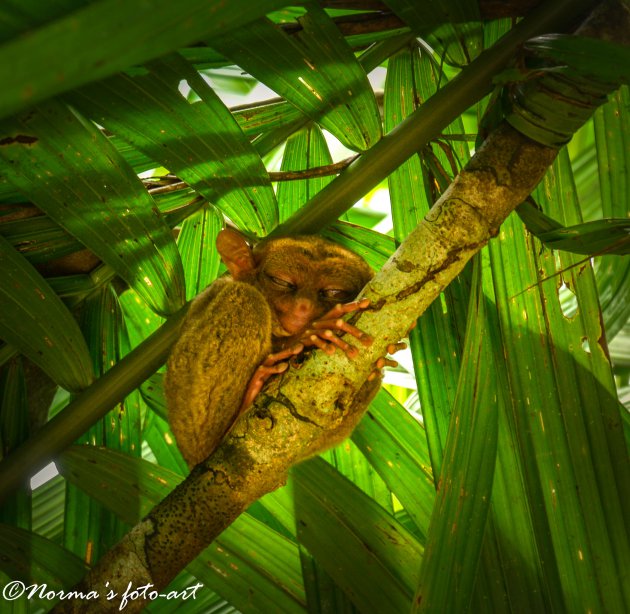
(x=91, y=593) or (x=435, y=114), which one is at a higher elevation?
(x=435, y=114)

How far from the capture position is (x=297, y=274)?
2.29 m

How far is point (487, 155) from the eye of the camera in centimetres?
160

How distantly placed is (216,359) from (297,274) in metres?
0.48

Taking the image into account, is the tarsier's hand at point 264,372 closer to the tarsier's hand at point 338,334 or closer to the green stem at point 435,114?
Answer: the tarsier's hand at point 338,334

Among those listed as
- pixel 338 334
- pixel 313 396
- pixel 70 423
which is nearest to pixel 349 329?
pixel 338 334

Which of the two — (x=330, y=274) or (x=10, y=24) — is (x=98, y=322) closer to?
(x=330, y=274)

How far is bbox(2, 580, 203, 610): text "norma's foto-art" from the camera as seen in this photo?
1472 mm

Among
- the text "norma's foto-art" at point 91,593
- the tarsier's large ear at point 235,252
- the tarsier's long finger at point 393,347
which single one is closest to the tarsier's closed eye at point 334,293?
the tarsier's large ear at point 235,252

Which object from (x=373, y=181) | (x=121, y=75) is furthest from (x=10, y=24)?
(x=373, y=181)

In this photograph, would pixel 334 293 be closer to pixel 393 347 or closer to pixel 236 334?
pixel 236 334

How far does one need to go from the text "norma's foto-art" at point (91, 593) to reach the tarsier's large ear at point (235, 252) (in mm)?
1042

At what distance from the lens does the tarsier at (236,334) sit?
77.4 inches

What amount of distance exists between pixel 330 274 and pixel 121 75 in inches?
36.7

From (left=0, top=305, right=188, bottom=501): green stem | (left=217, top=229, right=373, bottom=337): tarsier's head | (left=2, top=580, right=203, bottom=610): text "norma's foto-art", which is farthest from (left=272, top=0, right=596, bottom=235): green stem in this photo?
(left=2, top=580, right=203, bottom=610): text "norma's foto-art"
